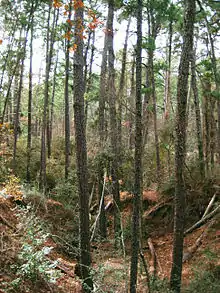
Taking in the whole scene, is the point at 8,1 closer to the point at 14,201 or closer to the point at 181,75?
the point at 14,201

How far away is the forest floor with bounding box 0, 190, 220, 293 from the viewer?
5.62 meters

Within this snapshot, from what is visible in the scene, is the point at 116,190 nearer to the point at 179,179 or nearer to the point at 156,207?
A: the point at 156,207

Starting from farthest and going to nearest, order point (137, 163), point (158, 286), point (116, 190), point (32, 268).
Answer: point (116, 190), point (158, 286), point (137, 163), point (32, 268)

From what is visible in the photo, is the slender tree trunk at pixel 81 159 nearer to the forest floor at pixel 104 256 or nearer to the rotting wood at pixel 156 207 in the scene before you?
the forest floor at pixel 104 256

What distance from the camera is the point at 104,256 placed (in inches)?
350

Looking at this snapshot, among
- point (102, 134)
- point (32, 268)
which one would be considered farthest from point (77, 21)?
point (102, 134)

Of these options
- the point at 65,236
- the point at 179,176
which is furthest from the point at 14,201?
the point at 179,176

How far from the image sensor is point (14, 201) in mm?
9352

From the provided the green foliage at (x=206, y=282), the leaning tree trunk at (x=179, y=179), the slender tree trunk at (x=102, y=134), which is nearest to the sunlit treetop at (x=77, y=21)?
the leaning tree trunk at (x=179, y=179)

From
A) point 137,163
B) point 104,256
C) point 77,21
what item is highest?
point 77,21

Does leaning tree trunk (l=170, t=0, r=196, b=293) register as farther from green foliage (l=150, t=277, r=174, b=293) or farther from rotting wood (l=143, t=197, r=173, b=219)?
rotting wood (l=143, t=197, r=173, b=219)

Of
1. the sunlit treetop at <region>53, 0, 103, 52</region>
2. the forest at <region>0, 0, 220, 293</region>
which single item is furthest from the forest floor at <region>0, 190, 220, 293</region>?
the sunlit treetop at <region>53, 0, 103, 52</region>

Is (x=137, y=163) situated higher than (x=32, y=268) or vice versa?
(x=137, y=163)

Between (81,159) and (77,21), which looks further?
(81,159)
